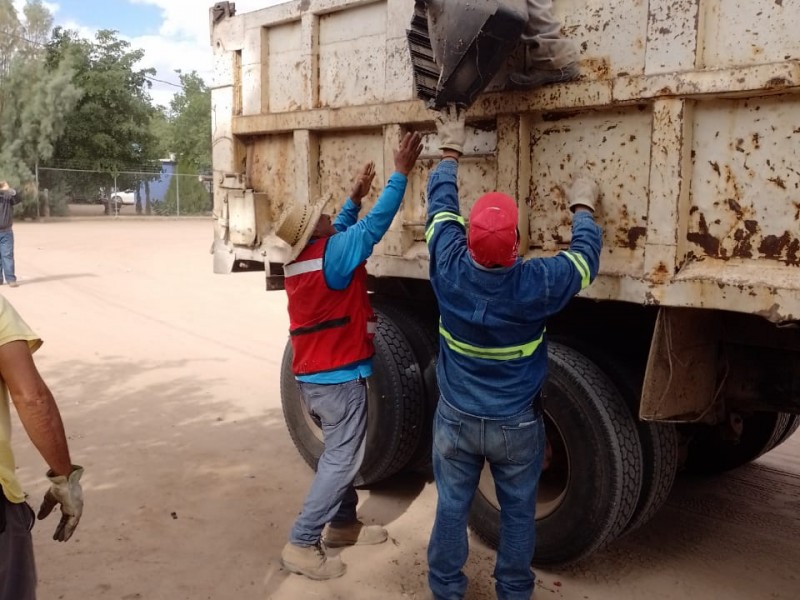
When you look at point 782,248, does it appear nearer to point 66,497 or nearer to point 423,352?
point 423,352

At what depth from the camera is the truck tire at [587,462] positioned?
10.2 feet

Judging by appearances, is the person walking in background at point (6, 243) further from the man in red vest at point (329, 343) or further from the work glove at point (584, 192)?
the work glove at point (584, 192)

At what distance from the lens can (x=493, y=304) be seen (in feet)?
9.37

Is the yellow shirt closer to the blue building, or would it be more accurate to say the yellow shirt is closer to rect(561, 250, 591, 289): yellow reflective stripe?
rect(561, 250, 591, 289): yellow reflective stripe

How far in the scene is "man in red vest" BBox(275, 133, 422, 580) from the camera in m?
3.47

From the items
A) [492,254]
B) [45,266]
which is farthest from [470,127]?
Result: [45,266]

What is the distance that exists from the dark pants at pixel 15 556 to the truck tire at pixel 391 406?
6.23ft

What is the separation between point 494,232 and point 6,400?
5.38 feet

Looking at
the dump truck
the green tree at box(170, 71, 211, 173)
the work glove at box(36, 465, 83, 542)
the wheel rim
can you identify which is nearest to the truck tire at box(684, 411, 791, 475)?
the dump truck

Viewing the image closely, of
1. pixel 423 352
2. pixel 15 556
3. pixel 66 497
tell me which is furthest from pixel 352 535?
pixel 15 556

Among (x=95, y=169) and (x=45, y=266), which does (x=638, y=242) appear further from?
(x=95, y=169)

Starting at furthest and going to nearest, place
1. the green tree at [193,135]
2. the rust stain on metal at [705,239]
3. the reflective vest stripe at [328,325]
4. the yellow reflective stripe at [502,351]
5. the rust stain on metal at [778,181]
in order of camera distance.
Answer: the green tree at [193,135]
the reflective vest stripe at [328,325]
the yellow reflective stripe at [502,351]
the rust stain on metal at [705,239]
the rust stain on metal at [778,181]

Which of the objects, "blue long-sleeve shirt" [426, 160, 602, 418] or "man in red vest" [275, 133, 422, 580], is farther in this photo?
"man in red vest" [275, 133, 422, 580]

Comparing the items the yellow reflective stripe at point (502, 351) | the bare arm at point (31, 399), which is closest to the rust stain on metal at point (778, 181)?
the yellow reflective stripe at point (502, 351)
